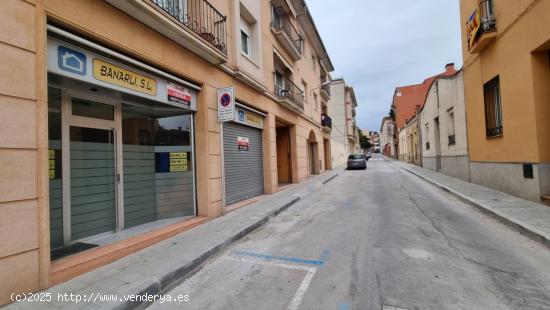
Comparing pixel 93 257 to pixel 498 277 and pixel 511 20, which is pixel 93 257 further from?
pixel 511 20

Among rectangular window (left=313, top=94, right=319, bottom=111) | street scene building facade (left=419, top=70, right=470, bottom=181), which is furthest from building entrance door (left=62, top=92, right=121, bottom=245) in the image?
rectangular window (left=313, top=94, right=319, bottom=111)

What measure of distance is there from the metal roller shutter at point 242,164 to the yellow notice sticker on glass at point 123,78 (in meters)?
3.03

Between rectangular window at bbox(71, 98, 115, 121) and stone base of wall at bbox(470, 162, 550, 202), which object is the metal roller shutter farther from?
stone base of wall at bbox(470, 162, 550, 202)

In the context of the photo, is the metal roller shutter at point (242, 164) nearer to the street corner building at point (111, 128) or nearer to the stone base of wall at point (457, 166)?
the street corner building at point (111, 128)

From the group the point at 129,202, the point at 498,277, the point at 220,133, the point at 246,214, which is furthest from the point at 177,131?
the point at 498,277

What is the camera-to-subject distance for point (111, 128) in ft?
17.6

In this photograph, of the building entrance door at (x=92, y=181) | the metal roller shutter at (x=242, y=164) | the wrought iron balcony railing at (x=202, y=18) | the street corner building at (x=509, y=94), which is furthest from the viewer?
the metal roller shutter at (x=242, y=164)

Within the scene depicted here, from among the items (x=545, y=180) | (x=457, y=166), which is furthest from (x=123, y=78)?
(x=457, y=166)

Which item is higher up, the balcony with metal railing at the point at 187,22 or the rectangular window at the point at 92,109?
the balcony with metal railing at the point at 187,22

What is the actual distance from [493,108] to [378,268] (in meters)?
9.03

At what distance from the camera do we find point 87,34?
409cm

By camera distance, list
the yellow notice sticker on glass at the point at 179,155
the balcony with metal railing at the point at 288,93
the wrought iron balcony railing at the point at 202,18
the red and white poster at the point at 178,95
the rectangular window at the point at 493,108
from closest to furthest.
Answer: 1. the red and white poster at the point at 178,95
2. the wrought iron balcony railing at the point at 202,18
3. the yellow notice sticker on glass at the point at 179,155
4. the rectangular window at the point at 493,108
5. the balcony with metal railing at the point at 288,93

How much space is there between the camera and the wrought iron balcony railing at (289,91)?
1293 cm

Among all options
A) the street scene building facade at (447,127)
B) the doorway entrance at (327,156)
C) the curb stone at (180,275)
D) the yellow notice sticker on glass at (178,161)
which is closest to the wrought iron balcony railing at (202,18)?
the yellow notice sticker on glass at (178,161)
